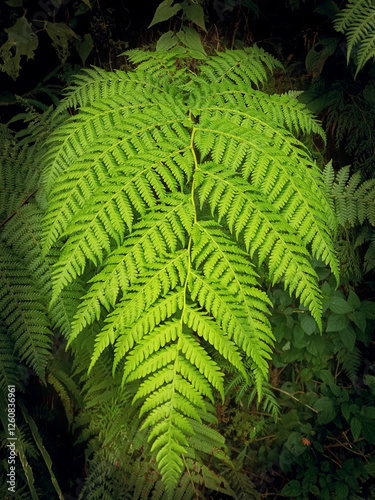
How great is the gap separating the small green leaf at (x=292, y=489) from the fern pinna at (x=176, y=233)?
62.2 inches

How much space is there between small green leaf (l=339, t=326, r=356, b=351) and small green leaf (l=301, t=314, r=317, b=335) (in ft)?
0.78

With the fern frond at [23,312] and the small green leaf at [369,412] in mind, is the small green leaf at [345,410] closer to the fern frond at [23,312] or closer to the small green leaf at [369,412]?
the small green leaf at [369,412]

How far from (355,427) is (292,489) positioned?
0.64 metres

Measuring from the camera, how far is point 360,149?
2607 mm

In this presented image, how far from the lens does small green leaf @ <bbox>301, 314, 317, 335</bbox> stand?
2.64 meters

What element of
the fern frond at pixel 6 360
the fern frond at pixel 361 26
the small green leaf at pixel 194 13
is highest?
the small green leaf at pixel 194 13

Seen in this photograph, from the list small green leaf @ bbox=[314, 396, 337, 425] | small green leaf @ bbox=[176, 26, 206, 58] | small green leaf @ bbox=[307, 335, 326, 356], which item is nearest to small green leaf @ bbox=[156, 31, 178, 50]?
small green leaf @ bbox=[176, 26, 206, 58]

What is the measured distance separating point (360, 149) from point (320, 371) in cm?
161

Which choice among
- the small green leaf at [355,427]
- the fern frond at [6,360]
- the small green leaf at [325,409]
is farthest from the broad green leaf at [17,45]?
the small green leaf at [355,427]

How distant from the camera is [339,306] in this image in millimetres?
2654

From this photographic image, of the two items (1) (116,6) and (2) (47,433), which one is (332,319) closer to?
(2) (47,433)

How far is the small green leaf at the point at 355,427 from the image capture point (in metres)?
2.60

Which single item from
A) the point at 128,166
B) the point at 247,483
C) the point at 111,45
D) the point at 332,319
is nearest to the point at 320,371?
the point at 332,319

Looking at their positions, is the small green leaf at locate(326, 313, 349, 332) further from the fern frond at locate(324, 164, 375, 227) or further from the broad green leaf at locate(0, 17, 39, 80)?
the broad green leaf at locate(0, 17, 39, 80)
